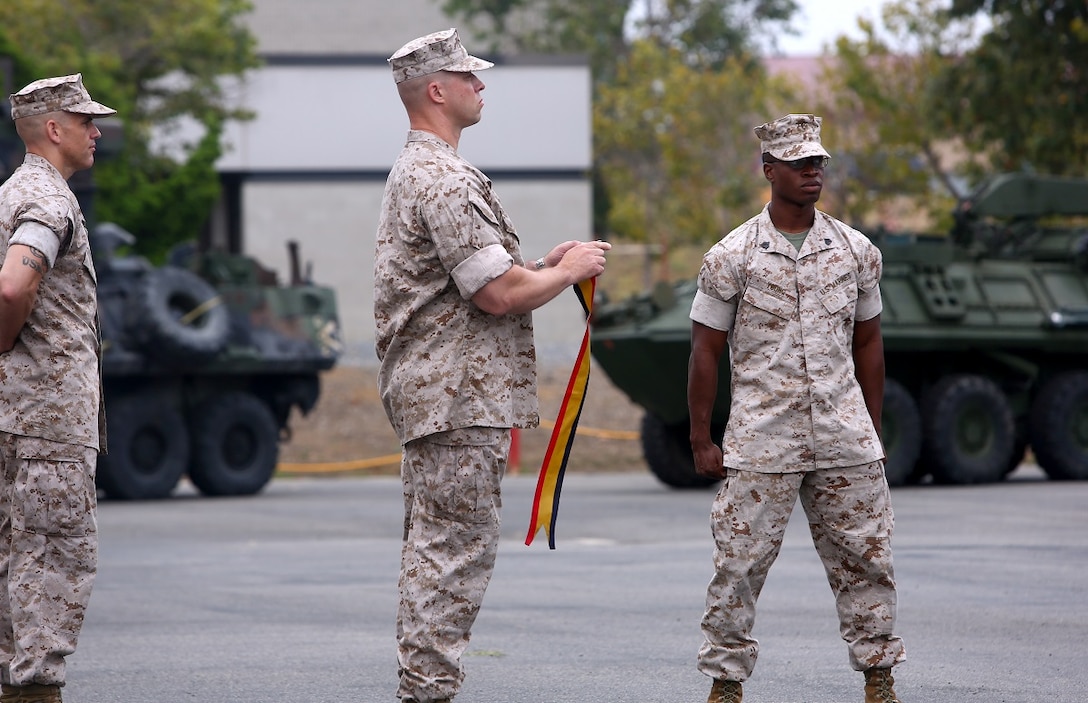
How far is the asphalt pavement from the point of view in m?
6.52

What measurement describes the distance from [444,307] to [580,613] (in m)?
3.46

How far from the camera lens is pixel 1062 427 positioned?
17.9m

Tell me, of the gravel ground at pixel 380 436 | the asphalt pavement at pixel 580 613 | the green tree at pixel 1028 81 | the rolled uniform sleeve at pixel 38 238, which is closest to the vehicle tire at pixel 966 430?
the asphalt pavement at pixel 580 613

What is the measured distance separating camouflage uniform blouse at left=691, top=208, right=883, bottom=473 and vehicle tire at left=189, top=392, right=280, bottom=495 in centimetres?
1298

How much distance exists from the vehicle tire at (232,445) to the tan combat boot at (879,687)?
A: 13213mm

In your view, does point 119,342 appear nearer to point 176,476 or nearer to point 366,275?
point 176,476

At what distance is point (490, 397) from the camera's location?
5.27 meters

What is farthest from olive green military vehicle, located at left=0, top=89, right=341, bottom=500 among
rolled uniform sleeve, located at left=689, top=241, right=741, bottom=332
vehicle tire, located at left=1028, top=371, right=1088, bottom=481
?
rolled uniform sleeve, located at left=689, top=241, right=741, bottom=332

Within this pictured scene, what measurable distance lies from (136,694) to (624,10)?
140 feet

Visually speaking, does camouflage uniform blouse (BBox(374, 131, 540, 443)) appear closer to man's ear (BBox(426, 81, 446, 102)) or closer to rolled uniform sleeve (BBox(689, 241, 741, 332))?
man's ear (BBox(426, 81, 446, 102))

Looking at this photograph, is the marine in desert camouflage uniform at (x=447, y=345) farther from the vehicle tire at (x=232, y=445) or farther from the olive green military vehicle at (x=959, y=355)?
the vehicle tire at (x=232, y=445)

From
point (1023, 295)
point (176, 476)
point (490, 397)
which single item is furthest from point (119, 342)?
point (490, 397)

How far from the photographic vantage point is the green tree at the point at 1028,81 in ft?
78.8

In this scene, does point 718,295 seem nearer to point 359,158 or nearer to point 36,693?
point 36,693
